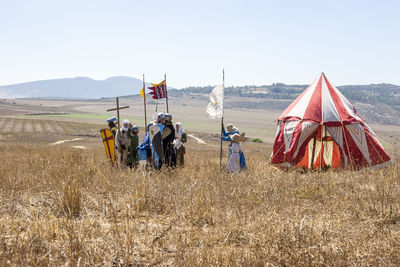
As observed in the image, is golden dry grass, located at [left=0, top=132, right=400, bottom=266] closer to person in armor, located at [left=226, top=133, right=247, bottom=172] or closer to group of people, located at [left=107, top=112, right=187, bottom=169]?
group of people, located at [left=107, top=112, right=187, bottom=169]

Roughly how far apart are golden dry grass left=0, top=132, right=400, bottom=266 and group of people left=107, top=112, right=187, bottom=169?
2446mm

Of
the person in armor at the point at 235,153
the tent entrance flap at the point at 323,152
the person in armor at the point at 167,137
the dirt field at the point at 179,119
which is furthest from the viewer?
the dirt field at the point at 179,119

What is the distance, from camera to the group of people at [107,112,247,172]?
812cm

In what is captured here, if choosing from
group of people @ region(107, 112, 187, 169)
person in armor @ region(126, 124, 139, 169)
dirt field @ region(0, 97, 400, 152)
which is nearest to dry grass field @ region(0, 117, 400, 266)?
group of people @ region(107, 112, 187, 169)

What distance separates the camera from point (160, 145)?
812 centimetres

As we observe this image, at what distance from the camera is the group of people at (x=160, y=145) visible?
26.6 ft

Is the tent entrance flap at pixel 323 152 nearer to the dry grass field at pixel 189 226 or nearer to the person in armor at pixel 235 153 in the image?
the person in armor at pixel 235 153

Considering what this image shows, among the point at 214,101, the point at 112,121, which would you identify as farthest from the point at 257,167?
the point at 112,121

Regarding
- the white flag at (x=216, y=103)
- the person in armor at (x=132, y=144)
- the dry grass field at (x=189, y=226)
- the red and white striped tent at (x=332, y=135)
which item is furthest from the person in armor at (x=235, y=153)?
the dry grass field at (x=189, y=226)

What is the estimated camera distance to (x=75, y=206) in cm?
419

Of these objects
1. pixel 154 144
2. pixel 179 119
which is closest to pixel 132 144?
pixel 154 144

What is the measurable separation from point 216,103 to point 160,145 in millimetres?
1779

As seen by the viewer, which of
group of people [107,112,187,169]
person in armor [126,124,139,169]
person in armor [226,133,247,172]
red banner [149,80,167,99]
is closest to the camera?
group of people [107,112,187,169]

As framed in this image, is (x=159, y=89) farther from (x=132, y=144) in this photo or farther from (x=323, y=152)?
(x=323, y=152)
